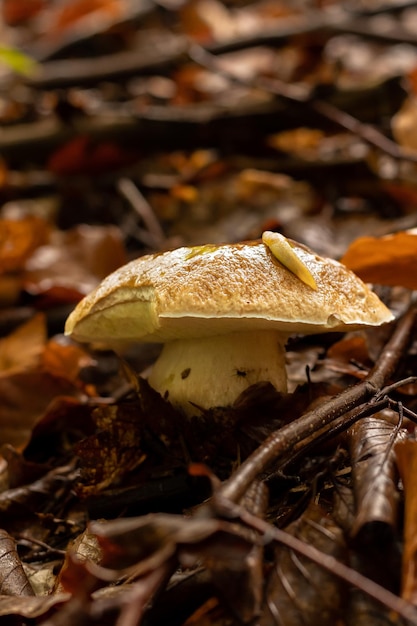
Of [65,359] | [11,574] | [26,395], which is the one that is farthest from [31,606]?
[65,359]

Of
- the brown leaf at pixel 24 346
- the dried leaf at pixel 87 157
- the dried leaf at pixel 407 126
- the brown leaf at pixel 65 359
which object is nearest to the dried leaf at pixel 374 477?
the brown leaf at pixel 65 359

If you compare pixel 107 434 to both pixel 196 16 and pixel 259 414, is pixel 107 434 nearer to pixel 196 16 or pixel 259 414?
pixel 259 414

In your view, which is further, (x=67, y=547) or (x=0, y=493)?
(x=0, y=493)

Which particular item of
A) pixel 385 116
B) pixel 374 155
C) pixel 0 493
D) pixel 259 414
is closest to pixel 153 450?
pixel 259 414

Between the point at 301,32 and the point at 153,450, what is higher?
the point at 301,32

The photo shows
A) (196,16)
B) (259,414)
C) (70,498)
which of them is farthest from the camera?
(196,16)

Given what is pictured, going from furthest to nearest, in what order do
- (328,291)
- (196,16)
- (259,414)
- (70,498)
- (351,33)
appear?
1. (196,16)
2. (351,33)
3. (70,498)
4. (259,414)
5. (328,291)

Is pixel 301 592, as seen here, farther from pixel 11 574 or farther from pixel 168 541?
pixel 11 574

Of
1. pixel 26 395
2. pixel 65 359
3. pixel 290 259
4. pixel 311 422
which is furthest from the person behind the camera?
pixel 65 359
